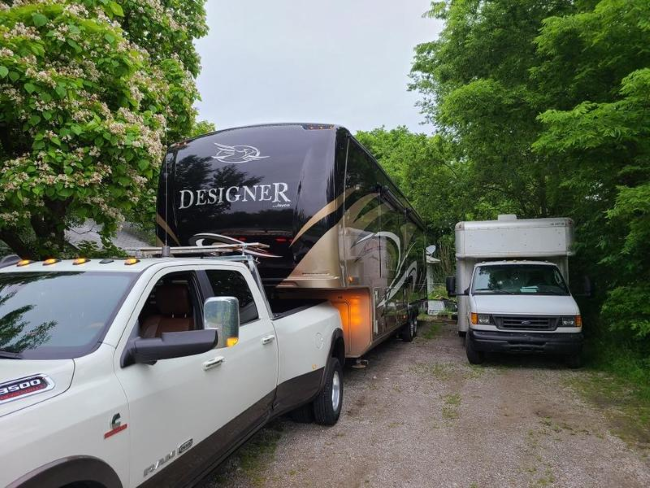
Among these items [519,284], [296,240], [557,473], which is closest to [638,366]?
[519,284]

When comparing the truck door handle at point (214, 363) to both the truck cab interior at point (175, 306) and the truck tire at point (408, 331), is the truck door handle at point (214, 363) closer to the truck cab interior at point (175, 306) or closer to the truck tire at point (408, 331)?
the truck cab interior at point (175, 306)

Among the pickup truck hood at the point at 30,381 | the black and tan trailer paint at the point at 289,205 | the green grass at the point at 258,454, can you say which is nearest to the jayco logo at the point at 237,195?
the black and tan trailer paint at the point at 289,205

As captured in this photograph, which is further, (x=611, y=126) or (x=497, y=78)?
(x=497, y=78)

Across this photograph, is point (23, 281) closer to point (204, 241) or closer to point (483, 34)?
point (204, 241)

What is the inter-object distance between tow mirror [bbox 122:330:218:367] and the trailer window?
3.51 ft

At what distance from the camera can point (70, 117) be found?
5621mm

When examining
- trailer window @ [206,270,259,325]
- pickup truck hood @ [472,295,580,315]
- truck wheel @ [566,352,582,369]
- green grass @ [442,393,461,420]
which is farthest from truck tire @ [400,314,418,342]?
trailer window @ [206,270,259,325]

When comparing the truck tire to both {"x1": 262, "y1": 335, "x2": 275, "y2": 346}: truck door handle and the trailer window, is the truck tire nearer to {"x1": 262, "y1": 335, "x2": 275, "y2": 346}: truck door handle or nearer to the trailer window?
{"x1": 262, "y1": 335, "x2": 275, "y2": 346}: truck door handle

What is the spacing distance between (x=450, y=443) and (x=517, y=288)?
4968 mm

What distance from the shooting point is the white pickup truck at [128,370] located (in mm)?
2047

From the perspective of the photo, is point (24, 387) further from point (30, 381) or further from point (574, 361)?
point (574, 361)

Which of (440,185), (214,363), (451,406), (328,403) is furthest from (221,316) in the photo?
(440,185)

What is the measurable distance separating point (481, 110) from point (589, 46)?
2559 mm

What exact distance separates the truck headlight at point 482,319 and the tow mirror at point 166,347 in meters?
6.74
